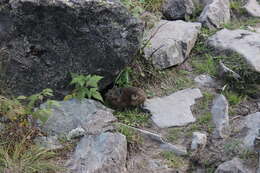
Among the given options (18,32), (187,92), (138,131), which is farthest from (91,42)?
(187,92)

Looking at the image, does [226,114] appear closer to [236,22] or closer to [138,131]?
[138,131]

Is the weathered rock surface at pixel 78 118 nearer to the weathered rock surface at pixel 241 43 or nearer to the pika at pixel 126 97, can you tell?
the pika at pixel 126 97

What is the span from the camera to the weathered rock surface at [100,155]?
14.0 feet

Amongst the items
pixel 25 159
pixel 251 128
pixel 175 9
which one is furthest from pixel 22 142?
pixel 175 9

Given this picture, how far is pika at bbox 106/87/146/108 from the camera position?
527 centimetres

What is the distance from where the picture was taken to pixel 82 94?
511cm

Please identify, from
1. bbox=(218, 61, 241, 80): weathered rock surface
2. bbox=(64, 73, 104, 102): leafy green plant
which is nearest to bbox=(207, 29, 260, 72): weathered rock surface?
bbox=(218, 61, 241, 80): weathered rock surface

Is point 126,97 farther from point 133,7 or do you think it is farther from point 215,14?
point 215,14

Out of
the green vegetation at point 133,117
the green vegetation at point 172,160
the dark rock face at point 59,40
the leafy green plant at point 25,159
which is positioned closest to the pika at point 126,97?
the green vegetation at point 133,117

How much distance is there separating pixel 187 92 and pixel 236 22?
8.70ft

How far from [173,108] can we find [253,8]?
375cm

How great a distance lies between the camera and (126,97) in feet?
17.4

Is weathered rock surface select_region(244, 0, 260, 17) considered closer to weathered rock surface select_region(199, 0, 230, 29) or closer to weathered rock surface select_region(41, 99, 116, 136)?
weathered rock surface select_region(199, 0, 230, 29)

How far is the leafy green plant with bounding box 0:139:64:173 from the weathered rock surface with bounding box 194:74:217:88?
2.61m
